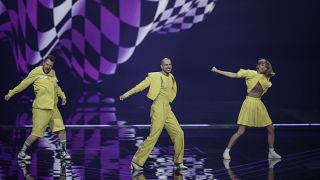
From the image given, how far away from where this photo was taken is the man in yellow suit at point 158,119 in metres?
8.82

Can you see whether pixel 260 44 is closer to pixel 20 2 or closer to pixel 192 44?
pixel 192 44

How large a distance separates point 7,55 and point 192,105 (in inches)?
165

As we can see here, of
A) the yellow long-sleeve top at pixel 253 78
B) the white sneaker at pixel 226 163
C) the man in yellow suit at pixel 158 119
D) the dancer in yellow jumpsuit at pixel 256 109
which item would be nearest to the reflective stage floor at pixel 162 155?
the white sneaker at pixel 226 163

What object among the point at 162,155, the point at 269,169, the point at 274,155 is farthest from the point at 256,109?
the point at 162,155

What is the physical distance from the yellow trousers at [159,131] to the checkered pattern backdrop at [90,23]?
229 inches

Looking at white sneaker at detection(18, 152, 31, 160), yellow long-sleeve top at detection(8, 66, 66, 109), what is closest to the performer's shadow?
yellow long-sleeve top at detection(8, 66, 66, 109)

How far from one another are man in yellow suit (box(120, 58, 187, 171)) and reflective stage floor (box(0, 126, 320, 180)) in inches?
6.9

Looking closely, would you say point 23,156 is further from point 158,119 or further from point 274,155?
point 274,155

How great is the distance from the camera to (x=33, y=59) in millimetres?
14594

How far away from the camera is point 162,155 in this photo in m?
10.1

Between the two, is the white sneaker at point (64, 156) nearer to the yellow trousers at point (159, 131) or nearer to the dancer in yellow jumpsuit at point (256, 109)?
the yellow trousers at point (159, 131)

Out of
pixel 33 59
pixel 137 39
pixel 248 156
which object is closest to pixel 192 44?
pixel 137 39

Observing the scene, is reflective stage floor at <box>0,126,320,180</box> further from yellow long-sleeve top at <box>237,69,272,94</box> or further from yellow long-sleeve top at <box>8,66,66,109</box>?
yellow long-sleeve top at <box>237,69,272,94</box>

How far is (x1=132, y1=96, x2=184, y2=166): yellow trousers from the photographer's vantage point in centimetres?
881
